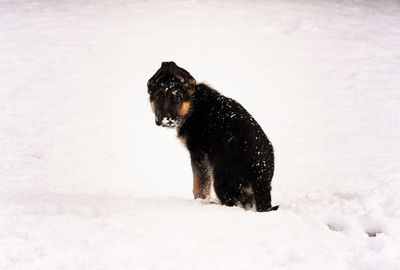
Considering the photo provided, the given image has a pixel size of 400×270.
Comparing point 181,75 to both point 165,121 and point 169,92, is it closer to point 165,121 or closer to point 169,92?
point 169,92

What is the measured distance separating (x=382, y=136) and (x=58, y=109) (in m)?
5.19

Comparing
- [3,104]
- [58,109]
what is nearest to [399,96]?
[58,109]

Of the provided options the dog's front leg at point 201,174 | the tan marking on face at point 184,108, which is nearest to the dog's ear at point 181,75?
the tan marking on face at point 184,108

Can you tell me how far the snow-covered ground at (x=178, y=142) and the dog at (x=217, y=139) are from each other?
338 mm

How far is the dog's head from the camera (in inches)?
157

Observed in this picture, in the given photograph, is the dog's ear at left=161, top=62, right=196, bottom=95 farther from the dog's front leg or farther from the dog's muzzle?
the dog's front leg

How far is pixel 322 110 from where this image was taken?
283 inches

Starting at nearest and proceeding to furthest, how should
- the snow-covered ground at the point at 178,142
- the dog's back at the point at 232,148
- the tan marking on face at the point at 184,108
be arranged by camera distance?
the snow-covered ground at the point at 178,142, the dog's back at the point at 232,148, the tan marking on face at the point at 184,108

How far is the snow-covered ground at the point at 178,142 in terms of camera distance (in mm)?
3000

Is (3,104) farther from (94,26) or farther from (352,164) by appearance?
(352,164)

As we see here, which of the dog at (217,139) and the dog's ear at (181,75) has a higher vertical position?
the dog's ear at (181,75)

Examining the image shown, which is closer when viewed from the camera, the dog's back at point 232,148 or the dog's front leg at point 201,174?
the dog's back at point 232,148

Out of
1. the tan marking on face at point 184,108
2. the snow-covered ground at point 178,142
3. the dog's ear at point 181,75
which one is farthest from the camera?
the tan marking on face at point 184,108

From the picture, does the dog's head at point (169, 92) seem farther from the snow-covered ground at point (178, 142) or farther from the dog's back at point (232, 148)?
the snow-covered ground at point (178, 142)
